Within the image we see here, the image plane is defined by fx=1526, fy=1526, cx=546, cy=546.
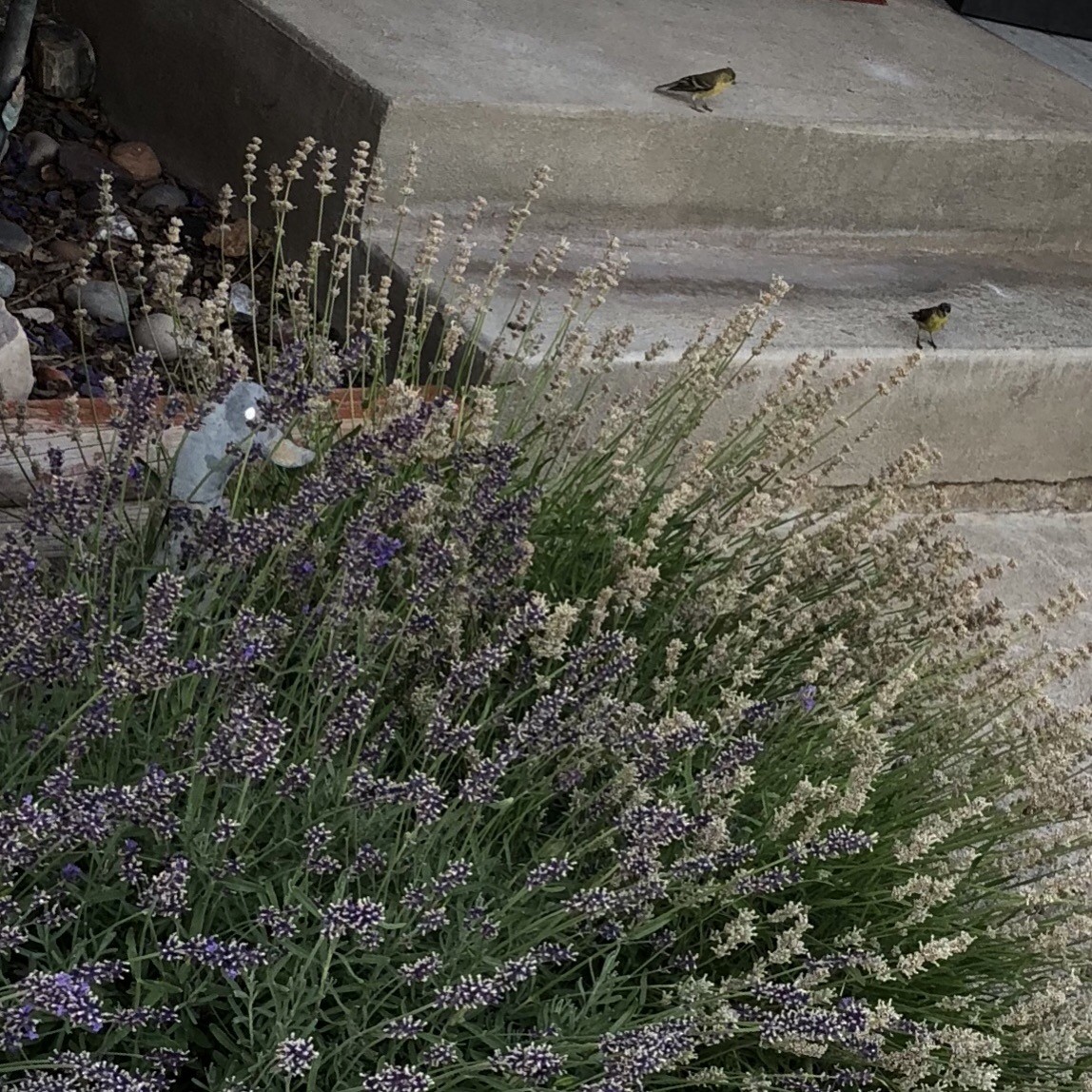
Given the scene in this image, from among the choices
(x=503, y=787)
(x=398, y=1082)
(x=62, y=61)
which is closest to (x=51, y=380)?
(x=62, y=61)

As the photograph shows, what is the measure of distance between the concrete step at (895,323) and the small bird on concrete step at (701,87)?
368mm

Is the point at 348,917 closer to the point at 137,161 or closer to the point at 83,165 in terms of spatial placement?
the point at 83,165

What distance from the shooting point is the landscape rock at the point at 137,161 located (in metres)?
4.26

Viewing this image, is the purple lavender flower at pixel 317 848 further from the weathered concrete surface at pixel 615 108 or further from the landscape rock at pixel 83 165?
the landscape rock at pixel 83 165

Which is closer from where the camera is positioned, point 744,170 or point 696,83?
point 696,83

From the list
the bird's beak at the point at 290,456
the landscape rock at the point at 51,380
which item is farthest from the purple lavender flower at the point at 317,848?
the landscape rock at the point at 51,380

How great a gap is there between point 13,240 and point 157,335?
1.62 feet

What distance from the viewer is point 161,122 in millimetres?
4328

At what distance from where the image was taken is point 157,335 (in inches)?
142

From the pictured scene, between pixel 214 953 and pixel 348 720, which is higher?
pixel 348 720

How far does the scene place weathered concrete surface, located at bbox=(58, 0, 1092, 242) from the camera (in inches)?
156

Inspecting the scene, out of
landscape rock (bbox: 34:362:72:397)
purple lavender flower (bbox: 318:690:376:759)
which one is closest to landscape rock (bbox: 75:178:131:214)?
landscape rock (bbox: 34:362:72:397)

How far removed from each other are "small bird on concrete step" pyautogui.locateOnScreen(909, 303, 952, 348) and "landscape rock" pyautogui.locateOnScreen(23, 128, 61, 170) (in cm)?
236

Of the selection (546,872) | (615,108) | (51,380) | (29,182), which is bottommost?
(51,380)
